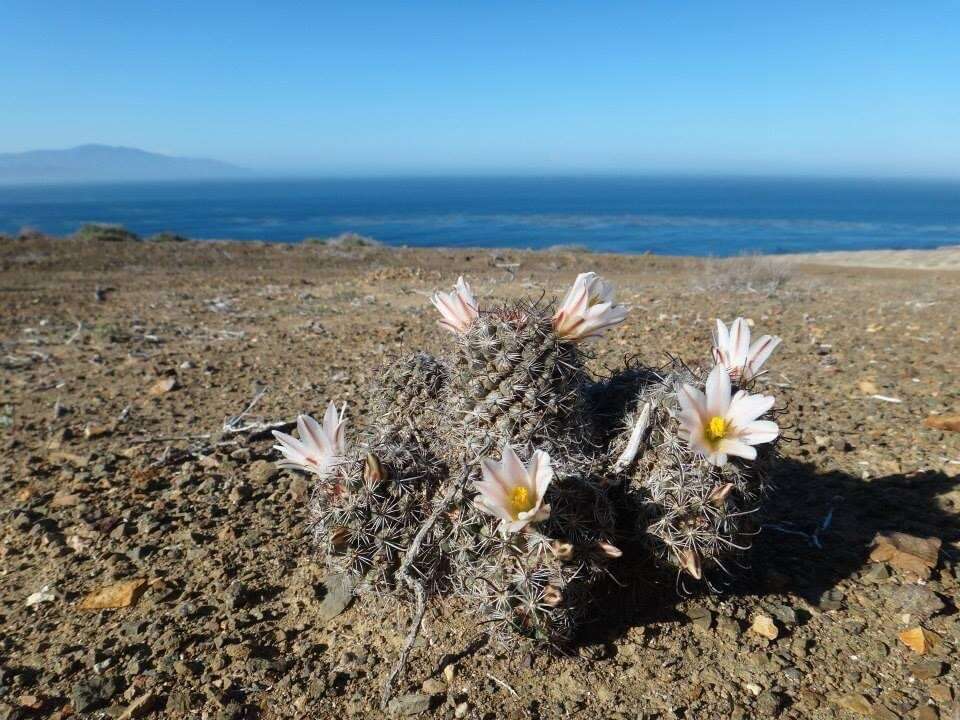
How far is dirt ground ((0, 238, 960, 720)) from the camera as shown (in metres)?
2.18

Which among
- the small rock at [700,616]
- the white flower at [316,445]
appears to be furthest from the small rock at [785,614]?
the white flower at [316,445]

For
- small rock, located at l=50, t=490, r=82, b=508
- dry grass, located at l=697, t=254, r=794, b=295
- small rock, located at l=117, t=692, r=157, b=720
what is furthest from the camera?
dry grass, located at l=697, t=254, r=794, b=295

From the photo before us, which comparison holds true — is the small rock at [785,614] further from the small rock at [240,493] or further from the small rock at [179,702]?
the small rock at [240,493]

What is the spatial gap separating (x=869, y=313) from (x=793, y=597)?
643 cm

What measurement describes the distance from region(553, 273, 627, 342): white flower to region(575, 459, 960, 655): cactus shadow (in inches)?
36.3

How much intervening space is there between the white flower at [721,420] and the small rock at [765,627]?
72 cm

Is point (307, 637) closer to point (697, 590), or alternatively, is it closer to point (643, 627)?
point (643, 627)

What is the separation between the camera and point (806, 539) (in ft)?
9.68

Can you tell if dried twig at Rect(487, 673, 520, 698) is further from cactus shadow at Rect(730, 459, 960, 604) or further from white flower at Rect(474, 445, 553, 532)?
cactus shadow at Rect(730, 459, 960, 604)

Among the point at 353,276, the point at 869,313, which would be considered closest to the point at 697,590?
the point at 869,313

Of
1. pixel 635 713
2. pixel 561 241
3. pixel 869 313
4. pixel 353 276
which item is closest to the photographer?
pixel 635 713

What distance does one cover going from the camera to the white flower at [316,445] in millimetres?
2393

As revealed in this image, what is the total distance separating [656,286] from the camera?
1141 cm

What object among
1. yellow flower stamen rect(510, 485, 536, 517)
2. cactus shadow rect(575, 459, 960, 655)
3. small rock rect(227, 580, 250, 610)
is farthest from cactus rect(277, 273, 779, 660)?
small rock rect(227, 580, 250, 610)
